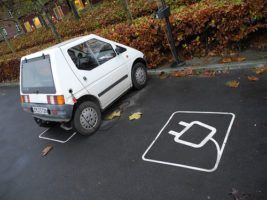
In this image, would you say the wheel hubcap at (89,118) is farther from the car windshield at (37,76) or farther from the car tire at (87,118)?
the car windshield at (37,76)

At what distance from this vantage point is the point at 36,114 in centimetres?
577

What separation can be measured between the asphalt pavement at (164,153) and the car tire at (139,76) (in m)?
0.26

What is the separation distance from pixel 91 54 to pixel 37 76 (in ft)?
4.12

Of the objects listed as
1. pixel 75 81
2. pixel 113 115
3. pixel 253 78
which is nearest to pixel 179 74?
pixel 253 78

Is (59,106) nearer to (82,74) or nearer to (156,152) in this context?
(82,74)

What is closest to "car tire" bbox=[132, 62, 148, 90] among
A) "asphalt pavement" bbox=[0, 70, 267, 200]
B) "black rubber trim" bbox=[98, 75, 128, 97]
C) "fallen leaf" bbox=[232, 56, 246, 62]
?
"asphalt pavement" bbox=[0, 70, 267, 200]

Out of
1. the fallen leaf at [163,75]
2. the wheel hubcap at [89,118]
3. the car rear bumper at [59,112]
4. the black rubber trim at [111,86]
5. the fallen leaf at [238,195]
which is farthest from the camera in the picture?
the fallen leaf at [163,75]

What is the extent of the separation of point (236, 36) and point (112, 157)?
172 inches

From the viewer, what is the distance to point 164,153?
429cm

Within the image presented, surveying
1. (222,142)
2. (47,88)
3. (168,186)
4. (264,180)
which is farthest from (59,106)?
(264,180)

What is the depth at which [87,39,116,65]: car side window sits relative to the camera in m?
5.93

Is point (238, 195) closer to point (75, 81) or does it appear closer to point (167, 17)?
point (75, 81)

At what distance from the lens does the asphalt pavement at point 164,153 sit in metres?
3.55

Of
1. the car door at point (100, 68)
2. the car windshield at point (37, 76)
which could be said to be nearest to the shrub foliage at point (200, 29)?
the car door at point (100, 68)
